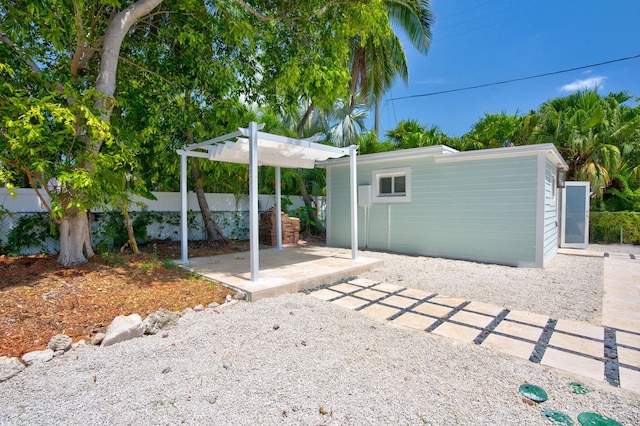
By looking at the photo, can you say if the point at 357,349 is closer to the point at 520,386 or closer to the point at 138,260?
the point at 520,386

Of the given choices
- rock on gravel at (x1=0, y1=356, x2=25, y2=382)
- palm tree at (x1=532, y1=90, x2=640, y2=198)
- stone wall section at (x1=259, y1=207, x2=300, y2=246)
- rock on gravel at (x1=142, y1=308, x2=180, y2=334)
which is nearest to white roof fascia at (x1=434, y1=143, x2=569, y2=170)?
palm tree at (x1=532, y1=90, x2=640, y2=198)

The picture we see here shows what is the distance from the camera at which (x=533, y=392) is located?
2248 mm

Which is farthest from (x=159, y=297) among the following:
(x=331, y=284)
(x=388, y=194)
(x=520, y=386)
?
(x=388, y=194)

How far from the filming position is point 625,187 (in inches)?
434

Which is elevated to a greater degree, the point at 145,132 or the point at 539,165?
the point at 145,132

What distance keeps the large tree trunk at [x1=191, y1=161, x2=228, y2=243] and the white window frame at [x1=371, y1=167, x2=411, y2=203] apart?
4.56 meters

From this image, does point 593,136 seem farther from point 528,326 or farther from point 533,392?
point 533,392

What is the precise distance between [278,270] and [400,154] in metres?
4.47

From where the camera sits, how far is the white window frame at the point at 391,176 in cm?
829

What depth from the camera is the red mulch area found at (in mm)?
3141

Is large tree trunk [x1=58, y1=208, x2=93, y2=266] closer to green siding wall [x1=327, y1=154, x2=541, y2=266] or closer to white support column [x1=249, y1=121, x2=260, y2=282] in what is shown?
white support column [x1=249, y1=121, x2=260, y2=282]

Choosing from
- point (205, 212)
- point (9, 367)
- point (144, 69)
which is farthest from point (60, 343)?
point (205, 212)

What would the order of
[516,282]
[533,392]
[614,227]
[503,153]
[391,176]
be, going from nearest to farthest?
[533,392] < [516,282] < [503,153] < [391,176] < [614,227]

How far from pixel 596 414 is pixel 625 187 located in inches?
508
